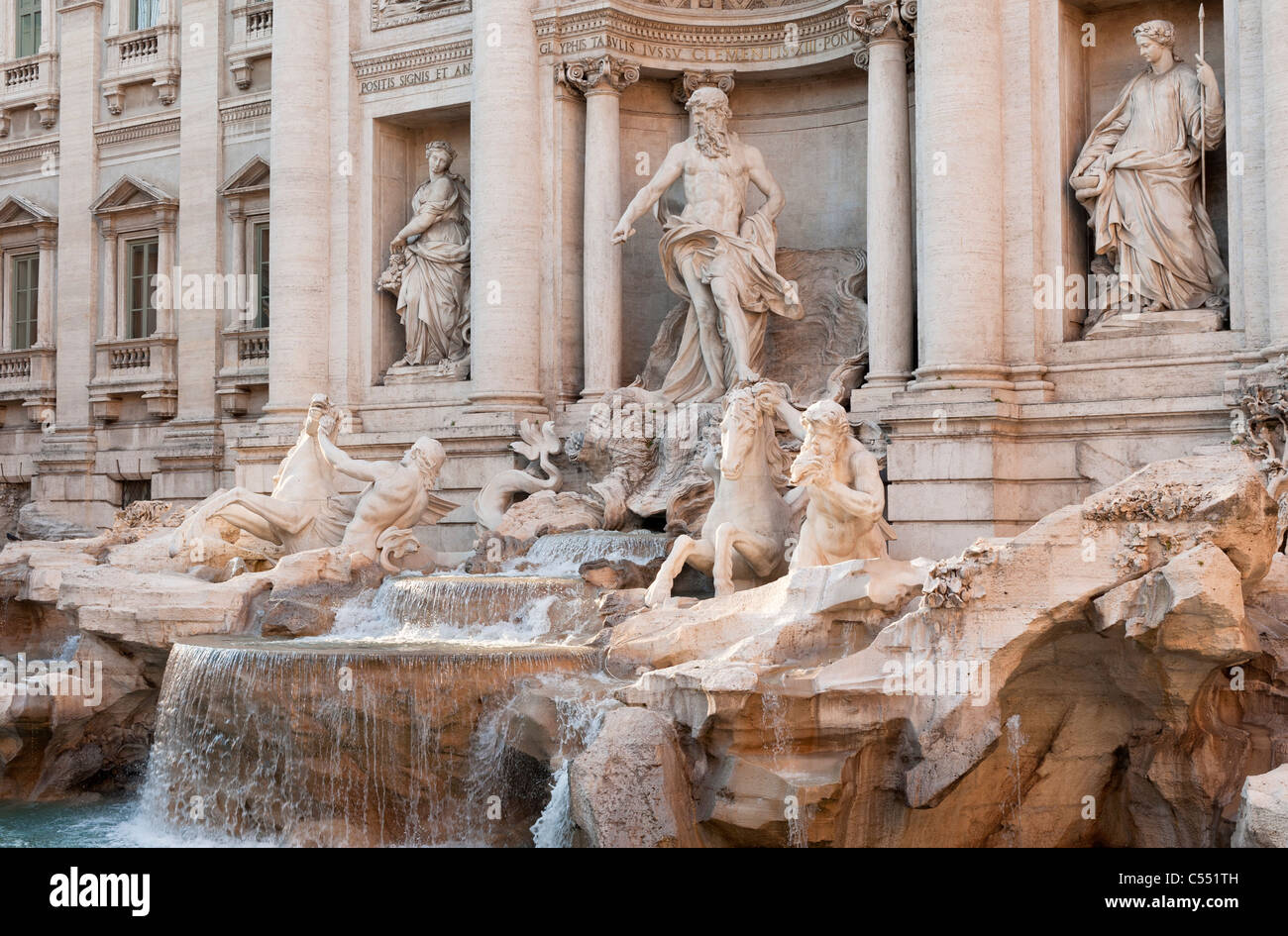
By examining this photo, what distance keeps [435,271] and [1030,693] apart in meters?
10.5

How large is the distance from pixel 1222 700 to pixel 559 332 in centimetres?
932

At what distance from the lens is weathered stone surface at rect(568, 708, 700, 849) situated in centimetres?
886

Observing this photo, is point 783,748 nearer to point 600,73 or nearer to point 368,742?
point 368,742

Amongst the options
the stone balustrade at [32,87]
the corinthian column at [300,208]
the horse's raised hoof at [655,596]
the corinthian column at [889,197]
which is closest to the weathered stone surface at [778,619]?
the horse's raised hoof at [655,596]

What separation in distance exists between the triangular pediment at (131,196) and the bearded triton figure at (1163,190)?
13067mm

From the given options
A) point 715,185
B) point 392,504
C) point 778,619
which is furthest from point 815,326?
point 778,619

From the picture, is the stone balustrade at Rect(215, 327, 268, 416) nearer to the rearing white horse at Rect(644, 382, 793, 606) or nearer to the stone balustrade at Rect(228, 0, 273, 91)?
the stone balustrade at Rect(228, 0, 273, 91)

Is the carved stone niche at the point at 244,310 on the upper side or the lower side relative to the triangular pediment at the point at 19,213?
lower

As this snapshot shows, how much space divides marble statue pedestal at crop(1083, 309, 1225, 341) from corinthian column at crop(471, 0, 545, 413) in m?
6.08

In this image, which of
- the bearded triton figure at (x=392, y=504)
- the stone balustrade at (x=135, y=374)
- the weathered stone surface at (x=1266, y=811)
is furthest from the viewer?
the stone balustrade at (x=135, y=374)

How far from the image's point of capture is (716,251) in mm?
16078

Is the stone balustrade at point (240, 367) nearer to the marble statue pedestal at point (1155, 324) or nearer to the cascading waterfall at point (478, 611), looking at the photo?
the cascading waterfall at point (478, 611)

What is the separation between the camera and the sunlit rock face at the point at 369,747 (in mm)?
10531

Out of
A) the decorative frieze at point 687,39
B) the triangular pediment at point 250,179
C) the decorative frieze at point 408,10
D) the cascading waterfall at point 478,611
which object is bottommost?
the cascading waterfall at point 478,611
